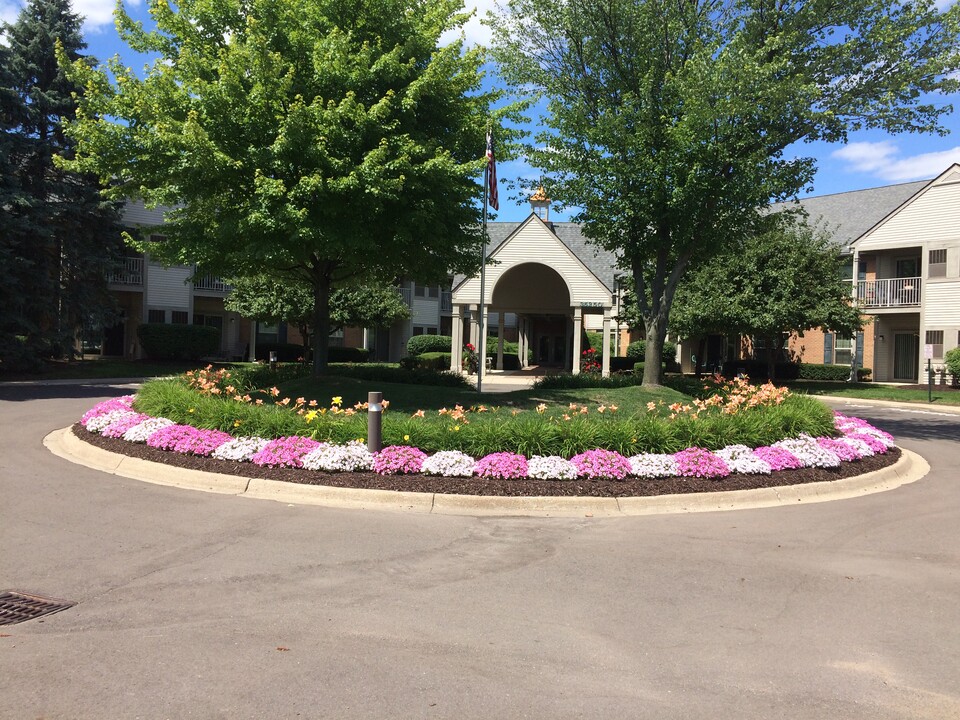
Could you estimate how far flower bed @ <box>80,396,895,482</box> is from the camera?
8.44 meters

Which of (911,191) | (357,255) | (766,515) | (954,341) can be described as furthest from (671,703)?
(911,191)

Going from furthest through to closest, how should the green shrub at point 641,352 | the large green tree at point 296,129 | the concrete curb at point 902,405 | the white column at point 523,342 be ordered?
the white column at point 523,342, the green shrub at point 641,352, the concrete curb at point 902,405, the large green tree at point 296,129

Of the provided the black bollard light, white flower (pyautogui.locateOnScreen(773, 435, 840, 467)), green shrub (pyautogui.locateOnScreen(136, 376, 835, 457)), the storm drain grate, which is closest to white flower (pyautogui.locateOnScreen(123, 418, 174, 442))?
green shrub (pyautogui.locateOnScreen(136, 376, 835, 457))

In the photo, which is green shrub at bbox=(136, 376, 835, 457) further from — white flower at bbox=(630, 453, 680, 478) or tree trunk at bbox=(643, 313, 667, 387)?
tree trunk at bbox=(643, 313, 667, 387)

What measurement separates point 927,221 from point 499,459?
94.4 ft

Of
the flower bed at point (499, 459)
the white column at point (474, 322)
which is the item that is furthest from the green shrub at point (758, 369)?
the flower bed at point (499, 459)

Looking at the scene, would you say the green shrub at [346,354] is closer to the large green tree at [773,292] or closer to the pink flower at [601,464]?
the large green tree at [773,292]

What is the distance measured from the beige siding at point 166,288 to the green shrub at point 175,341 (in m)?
3.10

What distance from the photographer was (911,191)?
1300 inches

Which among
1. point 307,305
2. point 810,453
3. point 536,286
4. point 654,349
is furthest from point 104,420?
point 536,286

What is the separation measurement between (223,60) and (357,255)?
149 inches

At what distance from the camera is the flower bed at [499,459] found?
8438 mm

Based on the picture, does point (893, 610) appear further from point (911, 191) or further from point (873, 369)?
point (911, 191)

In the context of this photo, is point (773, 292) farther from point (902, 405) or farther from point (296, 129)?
point (296, 129)
